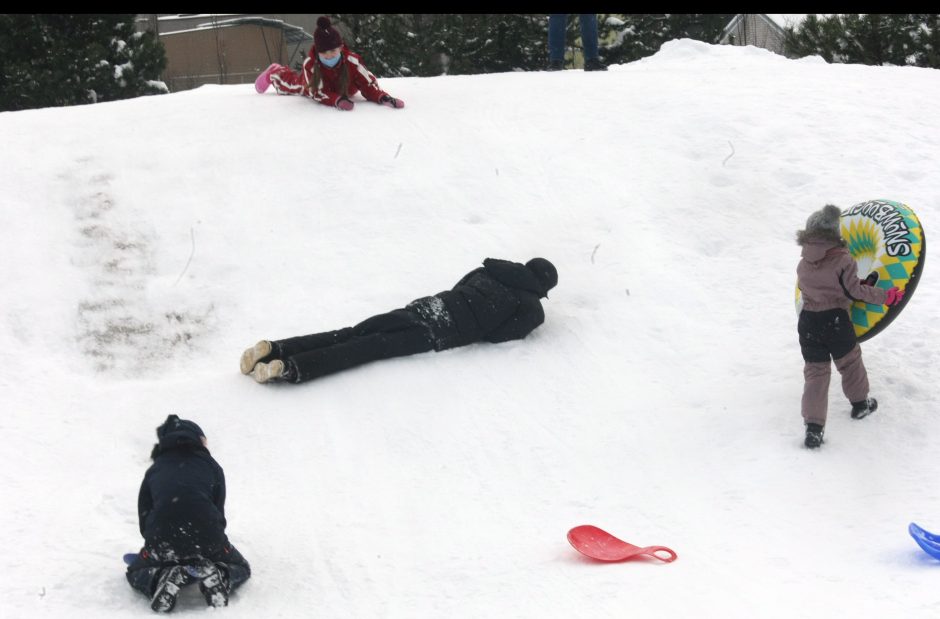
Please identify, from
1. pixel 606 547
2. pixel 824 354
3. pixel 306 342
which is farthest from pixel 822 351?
pixel 306 342

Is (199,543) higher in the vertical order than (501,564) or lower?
higher

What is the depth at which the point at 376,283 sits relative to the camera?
23.4ft

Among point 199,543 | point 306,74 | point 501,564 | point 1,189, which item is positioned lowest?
point 501,564

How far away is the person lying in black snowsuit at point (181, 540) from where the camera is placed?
3904 millimetres

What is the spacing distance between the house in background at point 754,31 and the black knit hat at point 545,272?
14860 millimetres

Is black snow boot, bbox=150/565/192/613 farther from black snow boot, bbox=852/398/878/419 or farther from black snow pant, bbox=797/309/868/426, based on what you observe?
black snow boot, bbox=852/398/878/419

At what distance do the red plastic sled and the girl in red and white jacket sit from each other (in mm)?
5984

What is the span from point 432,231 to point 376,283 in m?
0.82

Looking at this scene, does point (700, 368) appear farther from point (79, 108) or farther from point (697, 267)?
→ point (79, 108)

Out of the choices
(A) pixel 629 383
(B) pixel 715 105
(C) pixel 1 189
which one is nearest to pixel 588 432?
(A) pixel 629 383

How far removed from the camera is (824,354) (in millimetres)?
5266

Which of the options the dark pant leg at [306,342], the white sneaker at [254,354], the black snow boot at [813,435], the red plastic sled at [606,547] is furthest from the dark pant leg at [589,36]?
the red plastic sled at [606,547]

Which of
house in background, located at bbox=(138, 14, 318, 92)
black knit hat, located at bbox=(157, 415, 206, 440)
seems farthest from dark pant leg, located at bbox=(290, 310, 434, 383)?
house in background, located at bbox=(138, 14, 318, 92)

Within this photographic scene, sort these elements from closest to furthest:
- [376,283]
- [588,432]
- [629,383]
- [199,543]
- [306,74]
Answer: [199,543] < [588,432] < [629,383] < [376,283] < [306,74]
